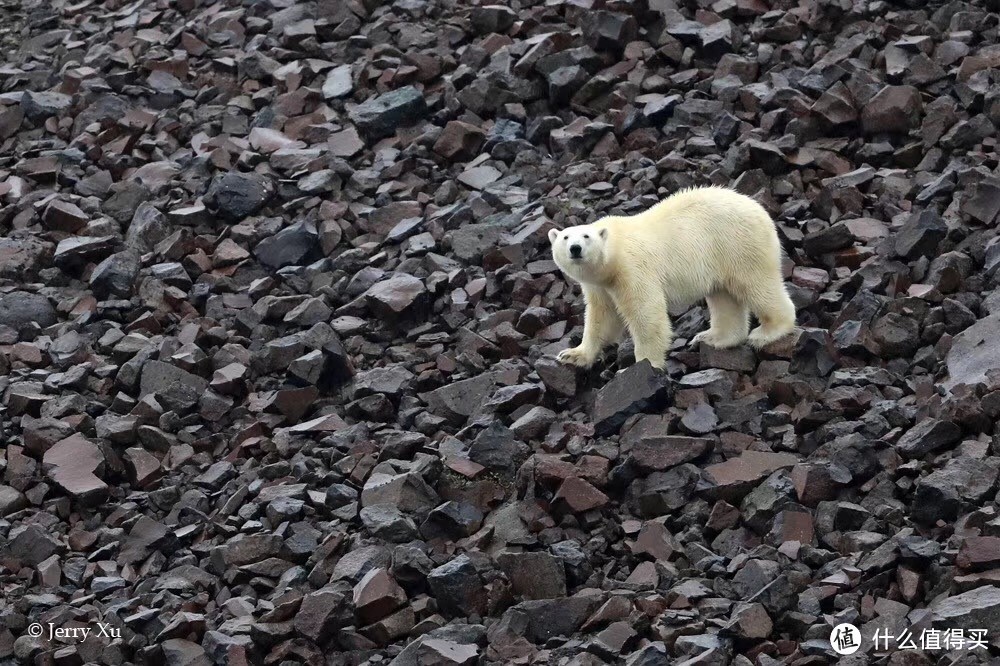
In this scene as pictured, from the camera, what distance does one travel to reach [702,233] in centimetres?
991

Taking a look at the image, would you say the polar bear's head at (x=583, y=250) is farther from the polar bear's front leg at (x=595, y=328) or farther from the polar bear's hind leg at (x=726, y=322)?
the polar bear's hind leg at (x=726, y=322)

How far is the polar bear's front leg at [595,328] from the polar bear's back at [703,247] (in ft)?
1.50

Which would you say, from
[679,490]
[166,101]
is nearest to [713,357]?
[679,490]

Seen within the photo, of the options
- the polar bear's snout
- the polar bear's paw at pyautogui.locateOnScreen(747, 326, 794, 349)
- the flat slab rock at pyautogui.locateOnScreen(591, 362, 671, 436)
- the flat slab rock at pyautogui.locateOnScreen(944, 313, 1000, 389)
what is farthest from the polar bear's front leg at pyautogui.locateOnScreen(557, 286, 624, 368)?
the flat slab rock at pyautogui.locateOnScreen(944, 313, 1000, 389)

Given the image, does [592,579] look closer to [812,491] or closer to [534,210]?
[812,491]

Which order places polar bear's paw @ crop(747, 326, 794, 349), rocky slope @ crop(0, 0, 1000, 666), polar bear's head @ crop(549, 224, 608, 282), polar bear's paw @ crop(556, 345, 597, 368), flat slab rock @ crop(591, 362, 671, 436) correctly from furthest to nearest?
polar bear's paw @ crop(556, 345, 597, 368)
polar bear's paw @ crop(747, 326, 794, 349)
polar bear's head @ crop(549, 224, 608, 282)
flat slab rock @ crop(591, 362, 671, 436)
rocky slope @ crop(0, 0, 1000, 666)

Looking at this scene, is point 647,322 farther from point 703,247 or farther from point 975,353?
point 975,353

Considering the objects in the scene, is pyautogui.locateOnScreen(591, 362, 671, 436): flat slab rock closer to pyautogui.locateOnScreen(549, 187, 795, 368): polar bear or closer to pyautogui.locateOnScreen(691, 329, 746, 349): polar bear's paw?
pyautogui.locateOnScreen(549, 187, 795, 368): polar bear

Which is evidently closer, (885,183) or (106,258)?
(885,183)

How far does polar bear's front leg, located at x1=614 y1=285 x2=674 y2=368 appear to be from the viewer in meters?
9.60

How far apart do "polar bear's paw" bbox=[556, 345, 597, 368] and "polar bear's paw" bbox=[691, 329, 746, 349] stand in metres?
0.89

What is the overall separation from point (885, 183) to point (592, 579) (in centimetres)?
567

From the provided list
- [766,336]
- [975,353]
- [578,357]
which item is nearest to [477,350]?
[578,357]

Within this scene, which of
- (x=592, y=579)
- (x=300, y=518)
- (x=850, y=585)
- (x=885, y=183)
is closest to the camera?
(x=850, y=585)
